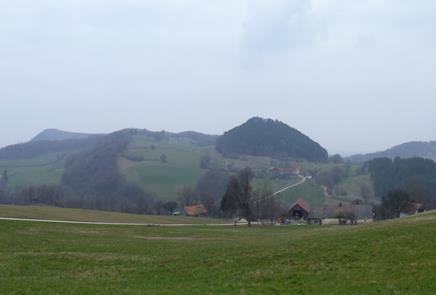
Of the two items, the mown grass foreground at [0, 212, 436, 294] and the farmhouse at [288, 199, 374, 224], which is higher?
the farmhouse at [288, 199, 374, 224]

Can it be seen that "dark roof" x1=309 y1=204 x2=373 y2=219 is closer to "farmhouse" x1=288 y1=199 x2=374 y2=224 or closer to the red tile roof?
"farmhouse" x1=288 y1=199 x2=374 y2=224

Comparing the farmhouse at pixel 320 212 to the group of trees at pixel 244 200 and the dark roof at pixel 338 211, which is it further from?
the group of trees at pixel 244 200

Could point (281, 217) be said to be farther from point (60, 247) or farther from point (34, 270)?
point (34, 270)

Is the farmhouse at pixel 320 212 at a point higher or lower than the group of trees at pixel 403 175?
lower

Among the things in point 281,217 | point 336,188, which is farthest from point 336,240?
point 336,188

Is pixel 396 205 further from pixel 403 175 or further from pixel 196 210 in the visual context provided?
pixel 403 175

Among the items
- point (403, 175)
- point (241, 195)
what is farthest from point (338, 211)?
point (403, 175)

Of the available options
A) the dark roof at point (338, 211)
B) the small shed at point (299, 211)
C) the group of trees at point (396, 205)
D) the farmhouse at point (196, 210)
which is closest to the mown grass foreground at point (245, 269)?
the group of trees at point (396, 205)

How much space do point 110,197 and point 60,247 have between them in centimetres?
14511

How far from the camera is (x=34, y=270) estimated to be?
72.6 feet

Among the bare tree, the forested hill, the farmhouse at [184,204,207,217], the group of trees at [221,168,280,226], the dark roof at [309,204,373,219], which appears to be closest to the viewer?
the bare tree

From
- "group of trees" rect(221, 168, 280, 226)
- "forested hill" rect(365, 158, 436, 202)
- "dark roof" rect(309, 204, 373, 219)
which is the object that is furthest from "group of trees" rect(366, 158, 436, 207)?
"group of trees" rect(221, 168, 280, 226)

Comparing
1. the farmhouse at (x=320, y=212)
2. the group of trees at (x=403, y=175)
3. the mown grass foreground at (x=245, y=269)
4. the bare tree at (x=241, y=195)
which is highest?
the group of trees at (x=403, y=175)

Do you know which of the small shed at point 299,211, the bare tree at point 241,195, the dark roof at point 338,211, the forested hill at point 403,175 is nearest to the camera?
the bare tree at point 241,195
